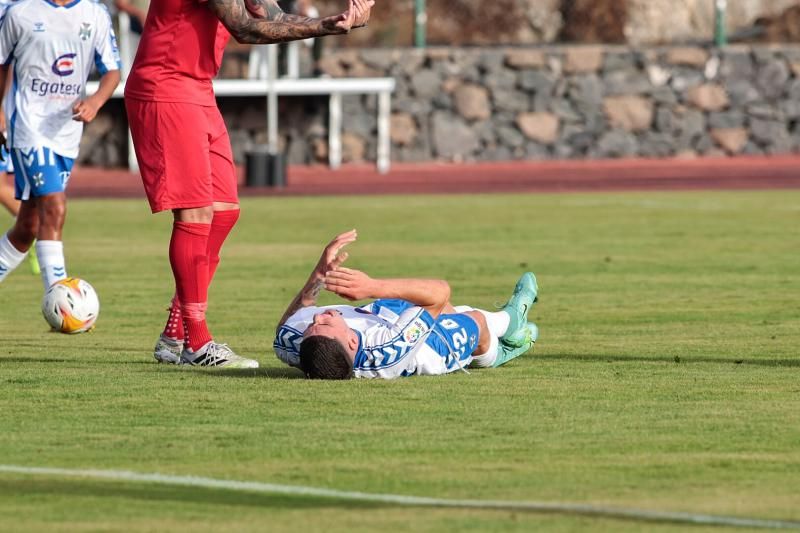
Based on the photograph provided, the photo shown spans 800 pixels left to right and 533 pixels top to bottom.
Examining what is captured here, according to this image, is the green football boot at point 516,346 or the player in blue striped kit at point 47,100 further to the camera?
the player in blue striped kit at point 47,100

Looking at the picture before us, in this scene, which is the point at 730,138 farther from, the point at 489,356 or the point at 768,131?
the point at 489,356

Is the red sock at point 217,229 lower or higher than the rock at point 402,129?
higher

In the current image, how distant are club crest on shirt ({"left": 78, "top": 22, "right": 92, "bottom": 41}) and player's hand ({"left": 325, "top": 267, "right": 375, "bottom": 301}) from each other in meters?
3.82

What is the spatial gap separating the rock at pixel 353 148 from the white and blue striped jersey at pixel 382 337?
24.0 metres

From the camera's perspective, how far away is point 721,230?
1831cm

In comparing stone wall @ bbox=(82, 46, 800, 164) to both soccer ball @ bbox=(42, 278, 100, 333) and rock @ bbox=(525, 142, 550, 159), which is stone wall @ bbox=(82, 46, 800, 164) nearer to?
rock @ bbox=(525, 142, 550, 159)

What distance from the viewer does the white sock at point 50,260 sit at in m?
10.9

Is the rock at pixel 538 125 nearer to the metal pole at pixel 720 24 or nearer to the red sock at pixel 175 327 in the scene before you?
the metal pole at pixel 720 24

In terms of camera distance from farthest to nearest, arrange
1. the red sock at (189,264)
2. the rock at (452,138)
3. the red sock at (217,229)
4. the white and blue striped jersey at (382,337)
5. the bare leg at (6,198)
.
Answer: the rock at (452,138) → the bare leg at (6,198) → the red sock at (217,229) → the red sock at (189,264) → the white and blue striped jersey at (382,337)

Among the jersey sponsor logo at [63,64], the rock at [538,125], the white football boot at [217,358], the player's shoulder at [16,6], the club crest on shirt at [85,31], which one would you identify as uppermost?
the player's shoulder at [16,6]

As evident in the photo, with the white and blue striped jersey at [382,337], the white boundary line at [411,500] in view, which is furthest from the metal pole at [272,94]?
the white boundary line at [411,500]

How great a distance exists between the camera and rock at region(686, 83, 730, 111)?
111 feet

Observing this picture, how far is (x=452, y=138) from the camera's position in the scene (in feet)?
108

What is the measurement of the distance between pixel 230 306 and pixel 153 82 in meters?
3.36
